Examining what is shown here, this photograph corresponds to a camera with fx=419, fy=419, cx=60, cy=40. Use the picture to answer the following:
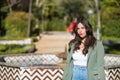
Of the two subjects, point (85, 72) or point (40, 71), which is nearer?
point (85, 72)

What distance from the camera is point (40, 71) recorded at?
809cm

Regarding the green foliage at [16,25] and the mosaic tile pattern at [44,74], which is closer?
the mosaic tile pattern at [44,74]

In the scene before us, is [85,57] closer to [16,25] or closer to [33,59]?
[33,59]

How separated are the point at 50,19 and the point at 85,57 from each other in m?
65.6

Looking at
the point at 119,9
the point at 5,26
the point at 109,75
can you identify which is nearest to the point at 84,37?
the point at 109,75

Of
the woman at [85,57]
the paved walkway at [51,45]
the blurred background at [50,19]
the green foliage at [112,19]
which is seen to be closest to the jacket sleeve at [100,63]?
the woman at [85,57]

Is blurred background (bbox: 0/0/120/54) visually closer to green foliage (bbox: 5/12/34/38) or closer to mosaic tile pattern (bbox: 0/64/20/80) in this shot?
green foliage (bbox: 5/12/34/38)

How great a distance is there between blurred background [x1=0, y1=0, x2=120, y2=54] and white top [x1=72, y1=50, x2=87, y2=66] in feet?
47.7

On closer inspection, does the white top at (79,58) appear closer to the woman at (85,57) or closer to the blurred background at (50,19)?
the woman at (85,57)

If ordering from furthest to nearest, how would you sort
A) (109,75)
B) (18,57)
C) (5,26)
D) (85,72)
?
(5,26), (18,57), (109,75), (85,72)

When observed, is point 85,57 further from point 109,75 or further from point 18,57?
point 18,57

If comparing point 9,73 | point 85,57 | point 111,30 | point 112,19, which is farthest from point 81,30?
point 111,30

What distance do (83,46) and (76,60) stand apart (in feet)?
0.73

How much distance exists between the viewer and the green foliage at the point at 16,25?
132ft
